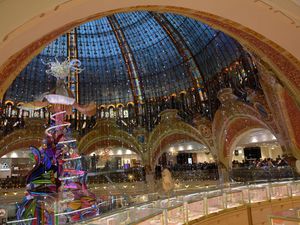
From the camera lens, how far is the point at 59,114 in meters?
9.84

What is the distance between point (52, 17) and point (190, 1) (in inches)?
105

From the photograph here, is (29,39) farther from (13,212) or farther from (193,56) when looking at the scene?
(193,56)

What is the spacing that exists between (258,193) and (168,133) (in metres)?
15.9

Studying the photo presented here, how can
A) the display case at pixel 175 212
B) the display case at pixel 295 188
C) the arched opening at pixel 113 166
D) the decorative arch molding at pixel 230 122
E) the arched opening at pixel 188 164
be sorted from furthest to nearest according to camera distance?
the arched opening at pixel 113 166
the arched opening at pixel 188 164
the decorative arch molding at pixel 230 122
the display case at pixel 295 188
the display case at pixel 175 212

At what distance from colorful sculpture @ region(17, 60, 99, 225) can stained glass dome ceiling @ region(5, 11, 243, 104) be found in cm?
1232

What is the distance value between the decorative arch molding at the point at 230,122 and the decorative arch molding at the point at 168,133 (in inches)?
80.0

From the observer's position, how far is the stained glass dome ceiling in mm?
21188

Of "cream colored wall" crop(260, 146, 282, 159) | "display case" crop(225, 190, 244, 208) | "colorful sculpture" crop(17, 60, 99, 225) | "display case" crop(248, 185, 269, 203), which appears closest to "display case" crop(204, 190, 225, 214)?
"display case" crop(225, 190, 244, 208)

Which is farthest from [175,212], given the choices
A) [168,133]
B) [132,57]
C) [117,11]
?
[132,57]

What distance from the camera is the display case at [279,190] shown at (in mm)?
7771

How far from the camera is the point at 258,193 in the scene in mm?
7527

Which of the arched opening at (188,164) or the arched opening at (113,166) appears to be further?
the arched opening at (113,166)

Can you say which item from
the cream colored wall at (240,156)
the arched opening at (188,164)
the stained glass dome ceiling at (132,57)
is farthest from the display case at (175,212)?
the cream colored wall at (240,156)

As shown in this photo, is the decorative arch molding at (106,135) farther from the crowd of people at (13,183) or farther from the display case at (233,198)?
the display case at (233,198)
